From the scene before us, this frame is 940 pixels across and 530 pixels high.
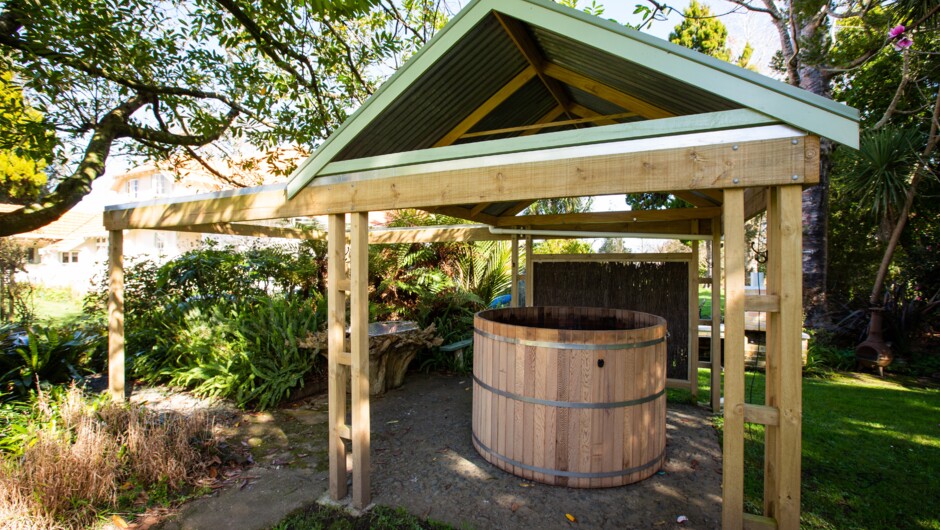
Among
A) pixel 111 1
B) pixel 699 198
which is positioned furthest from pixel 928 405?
pixel 111 1

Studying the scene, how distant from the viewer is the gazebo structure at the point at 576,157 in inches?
83.9

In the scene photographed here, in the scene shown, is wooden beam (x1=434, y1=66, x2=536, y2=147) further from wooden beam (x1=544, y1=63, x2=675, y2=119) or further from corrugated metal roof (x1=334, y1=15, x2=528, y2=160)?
wooden beam (x1=544, y1=63, x2=675, y2=119)

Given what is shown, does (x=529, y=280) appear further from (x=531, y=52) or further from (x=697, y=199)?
(x=531, y=52)

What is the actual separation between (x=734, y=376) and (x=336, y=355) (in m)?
2.67

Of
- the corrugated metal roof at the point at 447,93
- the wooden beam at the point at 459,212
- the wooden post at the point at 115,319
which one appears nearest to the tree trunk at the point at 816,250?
the wooden beam at the point at 459,212

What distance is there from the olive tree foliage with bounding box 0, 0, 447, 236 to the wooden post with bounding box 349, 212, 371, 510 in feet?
8.46

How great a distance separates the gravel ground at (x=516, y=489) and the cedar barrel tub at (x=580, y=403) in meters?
0.15

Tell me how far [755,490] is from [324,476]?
136 inches

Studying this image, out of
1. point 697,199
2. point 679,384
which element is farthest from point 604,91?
point 679,384

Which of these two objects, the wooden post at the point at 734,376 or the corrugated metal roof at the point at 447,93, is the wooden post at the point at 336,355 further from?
the wooden post at the point at 734,376

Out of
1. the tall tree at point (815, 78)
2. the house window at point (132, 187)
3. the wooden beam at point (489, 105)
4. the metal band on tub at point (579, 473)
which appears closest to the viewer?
the metal band on tub at point (579, 473)

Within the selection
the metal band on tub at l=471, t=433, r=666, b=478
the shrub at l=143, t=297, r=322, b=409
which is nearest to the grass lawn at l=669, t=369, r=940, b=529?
the metal band on tub at l=471, t=433, r=666, b=478

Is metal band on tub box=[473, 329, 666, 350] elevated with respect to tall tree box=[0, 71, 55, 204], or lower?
lower

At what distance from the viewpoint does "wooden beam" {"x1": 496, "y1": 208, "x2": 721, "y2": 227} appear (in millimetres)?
5391
